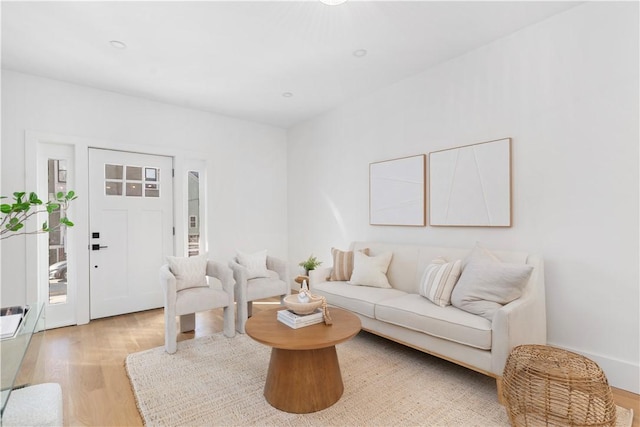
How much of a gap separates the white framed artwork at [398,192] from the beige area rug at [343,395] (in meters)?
1.36

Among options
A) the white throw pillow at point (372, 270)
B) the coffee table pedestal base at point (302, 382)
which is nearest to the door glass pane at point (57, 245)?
the coffee table pedestal base at point (302, 382)

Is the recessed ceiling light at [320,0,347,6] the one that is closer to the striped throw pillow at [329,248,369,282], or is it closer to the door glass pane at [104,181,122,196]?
the striped throw pillow at [329,248,369,282]

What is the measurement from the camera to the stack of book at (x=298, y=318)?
7.13 feet

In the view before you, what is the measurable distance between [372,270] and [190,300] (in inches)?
70.3

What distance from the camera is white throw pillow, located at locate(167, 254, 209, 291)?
124 inches

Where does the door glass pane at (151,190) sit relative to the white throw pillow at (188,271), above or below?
above

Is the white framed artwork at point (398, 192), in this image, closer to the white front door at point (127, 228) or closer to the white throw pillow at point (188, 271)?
the white throw pillow at point (188, 271)

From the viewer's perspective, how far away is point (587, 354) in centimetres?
236

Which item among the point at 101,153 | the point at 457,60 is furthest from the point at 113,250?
the point at 457,60

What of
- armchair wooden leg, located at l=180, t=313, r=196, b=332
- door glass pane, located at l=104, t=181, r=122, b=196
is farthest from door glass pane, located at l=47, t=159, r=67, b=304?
armchair wooden leg, located at l=180, t=313, r=196, b=332

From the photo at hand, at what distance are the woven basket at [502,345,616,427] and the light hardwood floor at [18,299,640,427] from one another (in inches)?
17.4

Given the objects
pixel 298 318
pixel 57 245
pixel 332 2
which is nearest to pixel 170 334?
pixel 298 318

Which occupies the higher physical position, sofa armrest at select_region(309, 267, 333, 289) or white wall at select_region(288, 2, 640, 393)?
white wall at select_region(288, 2, 640, 393)

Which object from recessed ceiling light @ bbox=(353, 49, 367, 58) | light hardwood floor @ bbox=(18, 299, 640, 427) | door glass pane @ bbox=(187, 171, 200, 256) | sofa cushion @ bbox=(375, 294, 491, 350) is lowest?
light hardwood floor @ bbox=(18, 299, 640, 427)
